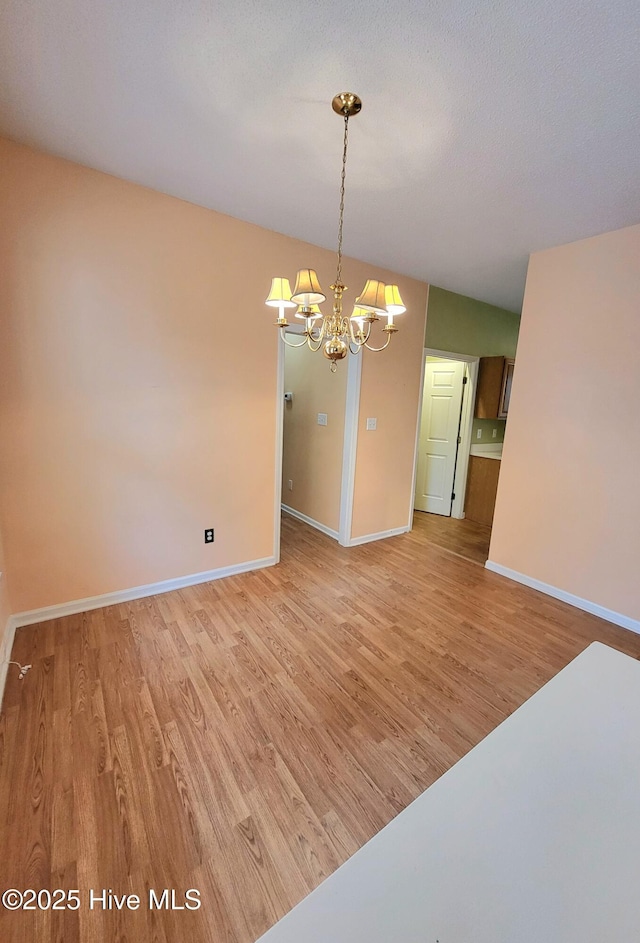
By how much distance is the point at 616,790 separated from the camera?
0.72 meters

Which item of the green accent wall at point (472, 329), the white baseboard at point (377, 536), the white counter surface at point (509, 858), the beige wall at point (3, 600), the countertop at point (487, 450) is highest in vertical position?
the green accent wall at point (472, 329)

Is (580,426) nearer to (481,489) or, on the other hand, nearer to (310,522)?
(481,489)

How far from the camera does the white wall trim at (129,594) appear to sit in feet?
7.80

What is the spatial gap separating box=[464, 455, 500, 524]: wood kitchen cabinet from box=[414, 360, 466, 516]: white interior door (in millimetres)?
226

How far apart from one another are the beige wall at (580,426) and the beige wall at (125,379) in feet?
5.99

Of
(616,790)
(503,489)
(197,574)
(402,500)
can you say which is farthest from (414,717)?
(402,500)

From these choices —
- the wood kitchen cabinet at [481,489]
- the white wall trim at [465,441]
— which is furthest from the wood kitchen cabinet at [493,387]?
the wood kitchen cabinet at [481,489]

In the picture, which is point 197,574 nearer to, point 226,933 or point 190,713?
point 190,713

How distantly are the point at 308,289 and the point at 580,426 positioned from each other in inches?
91.9

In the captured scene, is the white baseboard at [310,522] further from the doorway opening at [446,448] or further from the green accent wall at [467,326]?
the green accent wall at [467,326]

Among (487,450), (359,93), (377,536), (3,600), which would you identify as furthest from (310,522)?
(359,93)

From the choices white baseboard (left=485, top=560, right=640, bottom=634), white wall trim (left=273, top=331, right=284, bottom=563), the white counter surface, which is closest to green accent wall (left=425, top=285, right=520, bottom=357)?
white wall trim (left=273, top=331, right=284, bottom=563)

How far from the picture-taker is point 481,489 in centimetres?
467

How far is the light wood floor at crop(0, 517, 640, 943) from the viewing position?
1.17 m
